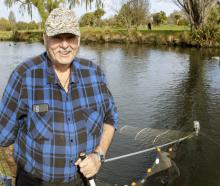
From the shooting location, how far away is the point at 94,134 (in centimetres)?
239

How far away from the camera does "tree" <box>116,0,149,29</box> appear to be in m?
53.8

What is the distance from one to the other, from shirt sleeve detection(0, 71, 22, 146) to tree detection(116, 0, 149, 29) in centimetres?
5144

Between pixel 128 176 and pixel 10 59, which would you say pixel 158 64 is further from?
pixel 128 176

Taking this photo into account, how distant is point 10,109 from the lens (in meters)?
2.28

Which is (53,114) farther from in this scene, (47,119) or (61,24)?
(61,24)

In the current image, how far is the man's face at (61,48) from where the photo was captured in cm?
225

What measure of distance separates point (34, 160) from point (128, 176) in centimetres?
560

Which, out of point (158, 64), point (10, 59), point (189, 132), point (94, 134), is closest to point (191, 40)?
point (158, 64)

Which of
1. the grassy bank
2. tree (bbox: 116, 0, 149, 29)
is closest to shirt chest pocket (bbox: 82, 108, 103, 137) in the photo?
the grassy bank

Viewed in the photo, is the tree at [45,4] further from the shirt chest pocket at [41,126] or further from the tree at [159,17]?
the tree at [159,17]

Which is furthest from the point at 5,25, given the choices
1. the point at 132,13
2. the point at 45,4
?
the point at 45,4

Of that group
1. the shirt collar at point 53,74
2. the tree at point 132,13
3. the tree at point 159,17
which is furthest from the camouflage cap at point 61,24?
the tree at point 159,17

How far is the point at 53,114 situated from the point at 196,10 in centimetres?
3775

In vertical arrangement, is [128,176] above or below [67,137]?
below
